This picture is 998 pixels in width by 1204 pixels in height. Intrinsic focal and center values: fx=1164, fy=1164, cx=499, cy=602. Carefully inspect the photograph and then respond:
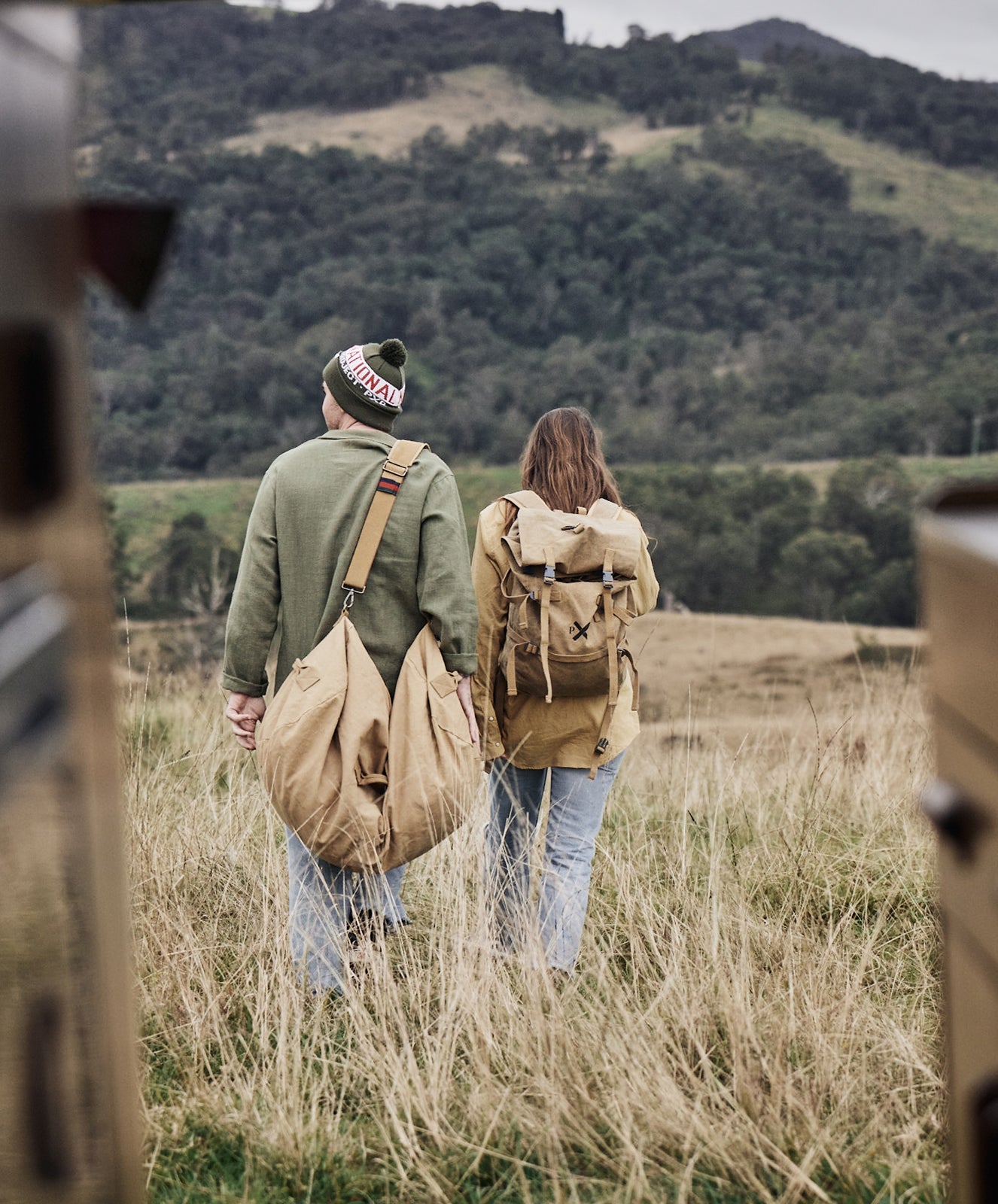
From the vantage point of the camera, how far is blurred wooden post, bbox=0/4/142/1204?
98 centimetres

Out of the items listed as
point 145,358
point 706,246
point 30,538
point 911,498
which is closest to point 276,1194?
point 30,538

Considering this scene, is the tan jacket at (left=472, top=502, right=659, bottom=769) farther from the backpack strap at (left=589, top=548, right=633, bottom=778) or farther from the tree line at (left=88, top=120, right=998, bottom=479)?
the tree line at (left=88, top=120, right=998, bottom=479)

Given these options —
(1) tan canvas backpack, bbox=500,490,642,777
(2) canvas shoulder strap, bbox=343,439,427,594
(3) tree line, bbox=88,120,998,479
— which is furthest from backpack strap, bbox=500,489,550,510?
(3) tree line, bbox=88,120,998,479

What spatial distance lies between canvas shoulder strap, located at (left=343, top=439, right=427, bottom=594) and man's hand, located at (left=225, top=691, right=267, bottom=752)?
1.46 ft

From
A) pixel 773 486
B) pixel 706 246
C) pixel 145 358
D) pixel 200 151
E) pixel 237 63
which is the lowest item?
pixel 773 486

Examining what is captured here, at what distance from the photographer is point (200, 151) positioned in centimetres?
5891

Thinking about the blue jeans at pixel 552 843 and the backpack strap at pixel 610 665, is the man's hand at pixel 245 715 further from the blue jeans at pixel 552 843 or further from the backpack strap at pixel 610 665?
the backpack strap at pixel 610 665

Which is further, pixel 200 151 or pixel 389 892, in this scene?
pixel 200 151

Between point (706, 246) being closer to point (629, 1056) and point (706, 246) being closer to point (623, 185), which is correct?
point (623, 185)

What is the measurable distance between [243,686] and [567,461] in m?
1.14

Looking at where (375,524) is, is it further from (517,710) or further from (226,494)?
(226,494)

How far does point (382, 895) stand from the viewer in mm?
3336

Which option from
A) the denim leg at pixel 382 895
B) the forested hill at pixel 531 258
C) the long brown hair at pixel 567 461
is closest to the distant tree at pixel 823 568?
the forested hill at pixel 531 258

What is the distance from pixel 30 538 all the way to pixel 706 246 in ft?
Result: 194
